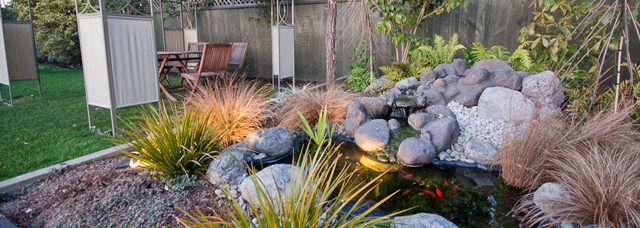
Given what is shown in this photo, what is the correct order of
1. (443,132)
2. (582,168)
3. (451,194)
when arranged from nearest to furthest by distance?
(582,168), (451,194), (443,132)

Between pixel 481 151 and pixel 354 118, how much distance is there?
1.31 meters

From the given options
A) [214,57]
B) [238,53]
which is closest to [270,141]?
[214,57]

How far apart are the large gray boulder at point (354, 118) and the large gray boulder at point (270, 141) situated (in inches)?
30.9

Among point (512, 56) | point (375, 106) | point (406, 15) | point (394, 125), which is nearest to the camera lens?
point (394, 125)

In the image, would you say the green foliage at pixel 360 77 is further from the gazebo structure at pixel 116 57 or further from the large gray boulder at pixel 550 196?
the large gray boulder at pixel 550 196

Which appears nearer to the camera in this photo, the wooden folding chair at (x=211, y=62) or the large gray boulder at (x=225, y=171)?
the large gray boulder at (x=225, y=171)

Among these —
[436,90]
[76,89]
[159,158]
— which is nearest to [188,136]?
[159,158]

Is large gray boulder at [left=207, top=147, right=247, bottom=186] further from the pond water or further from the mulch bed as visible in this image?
the pond water

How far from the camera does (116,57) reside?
3760mm

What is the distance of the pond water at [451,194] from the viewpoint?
8.34ft

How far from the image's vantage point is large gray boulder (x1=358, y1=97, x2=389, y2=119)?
173 inches

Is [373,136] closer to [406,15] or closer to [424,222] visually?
[424,222]

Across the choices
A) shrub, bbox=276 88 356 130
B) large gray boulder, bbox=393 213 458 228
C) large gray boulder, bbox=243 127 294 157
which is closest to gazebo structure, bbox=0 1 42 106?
shrub, bbox=276 88 356 130

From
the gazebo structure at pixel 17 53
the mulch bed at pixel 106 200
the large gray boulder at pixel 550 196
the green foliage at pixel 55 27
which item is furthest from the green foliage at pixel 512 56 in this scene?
→ the green foliage at pixel 55 27
